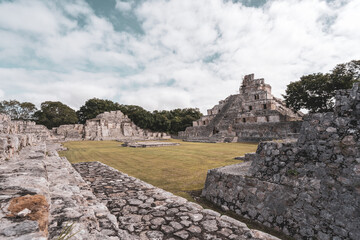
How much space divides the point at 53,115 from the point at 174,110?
3495 centimetres

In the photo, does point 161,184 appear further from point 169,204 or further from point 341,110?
point 341,110

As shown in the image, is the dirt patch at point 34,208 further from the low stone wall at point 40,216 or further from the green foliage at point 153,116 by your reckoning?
the green foliage at point 153,116

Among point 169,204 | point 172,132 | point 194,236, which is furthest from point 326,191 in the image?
point 172,132

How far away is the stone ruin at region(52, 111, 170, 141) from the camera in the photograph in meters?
37.0

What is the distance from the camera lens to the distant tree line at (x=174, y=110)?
2210 cm

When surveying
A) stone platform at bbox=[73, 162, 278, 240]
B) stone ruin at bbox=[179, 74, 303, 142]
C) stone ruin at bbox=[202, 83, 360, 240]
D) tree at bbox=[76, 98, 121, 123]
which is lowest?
stone platform at bbox=[73, 162, 278, 240]

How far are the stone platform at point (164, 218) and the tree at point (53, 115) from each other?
5515 centimetres

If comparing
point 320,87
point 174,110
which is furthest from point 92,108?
point 320,87

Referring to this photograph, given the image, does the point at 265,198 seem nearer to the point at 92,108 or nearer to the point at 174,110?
the point at 174,110

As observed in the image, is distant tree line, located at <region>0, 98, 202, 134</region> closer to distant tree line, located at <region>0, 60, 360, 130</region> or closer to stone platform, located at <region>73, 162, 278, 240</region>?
distant tree line, located at <region>0, 60, 360, 130</region>

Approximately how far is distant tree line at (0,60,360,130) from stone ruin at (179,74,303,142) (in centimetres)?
316

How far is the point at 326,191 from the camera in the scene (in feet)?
9.30

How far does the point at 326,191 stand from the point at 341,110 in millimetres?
1387

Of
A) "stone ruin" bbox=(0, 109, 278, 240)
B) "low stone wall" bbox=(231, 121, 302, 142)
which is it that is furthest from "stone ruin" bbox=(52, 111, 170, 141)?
"stone ruin" bbox=(0, 109, 278, 240)
